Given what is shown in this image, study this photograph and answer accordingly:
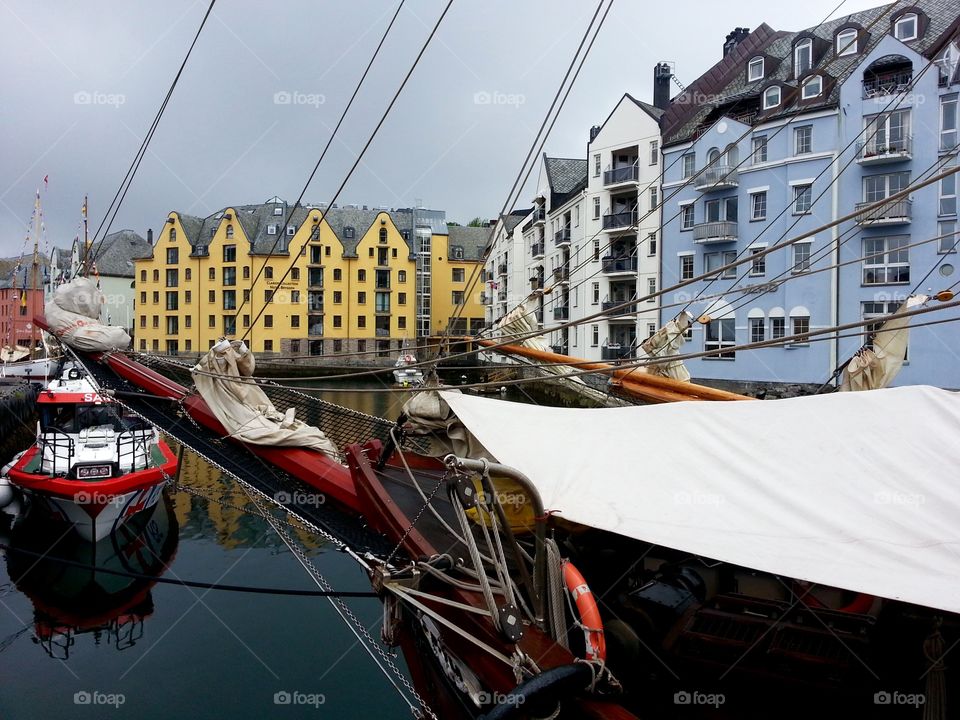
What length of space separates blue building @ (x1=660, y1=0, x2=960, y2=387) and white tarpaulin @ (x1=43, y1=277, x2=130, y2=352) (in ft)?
58.5

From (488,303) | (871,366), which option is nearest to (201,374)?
(871,366)

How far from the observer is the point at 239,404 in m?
6.23

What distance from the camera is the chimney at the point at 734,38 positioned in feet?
114

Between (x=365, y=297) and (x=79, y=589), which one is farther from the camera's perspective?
(x=365, y=297)

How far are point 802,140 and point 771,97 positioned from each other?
303 centimetres

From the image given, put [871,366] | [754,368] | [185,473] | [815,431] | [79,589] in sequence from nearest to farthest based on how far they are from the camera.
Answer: [815,431]
[871,366]
[79,589]
[185,473]
[754,368]

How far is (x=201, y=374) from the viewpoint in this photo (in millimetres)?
6172

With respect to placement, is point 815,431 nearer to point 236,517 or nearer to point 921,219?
point 236,517

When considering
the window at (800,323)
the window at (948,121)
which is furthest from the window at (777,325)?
the window at (948,121)

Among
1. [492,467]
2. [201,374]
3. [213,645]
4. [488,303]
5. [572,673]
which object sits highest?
[488,303]

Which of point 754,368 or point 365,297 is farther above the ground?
point 365,297

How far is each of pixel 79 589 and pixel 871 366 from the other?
12.0 m

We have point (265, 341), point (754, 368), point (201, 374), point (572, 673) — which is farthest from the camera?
point (265, 341)

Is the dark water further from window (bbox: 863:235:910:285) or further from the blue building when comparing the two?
window (bbox: 863:235:910:285)
